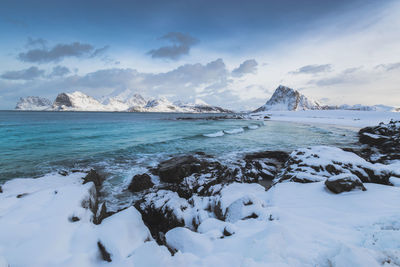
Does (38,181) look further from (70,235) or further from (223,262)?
(223,262)

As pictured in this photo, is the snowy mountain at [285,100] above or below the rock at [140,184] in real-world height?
above

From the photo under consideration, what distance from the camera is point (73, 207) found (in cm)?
465

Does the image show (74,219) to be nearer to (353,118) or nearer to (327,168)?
(327,168)

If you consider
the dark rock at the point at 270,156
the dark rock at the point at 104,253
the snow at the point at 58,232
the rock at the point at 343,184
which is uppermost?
the rock at the point at 343,184

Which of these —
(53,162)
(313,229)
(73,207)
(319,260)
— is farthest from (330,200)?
(53,162)

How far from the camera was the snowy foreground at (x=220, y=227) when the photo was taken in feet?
10.2

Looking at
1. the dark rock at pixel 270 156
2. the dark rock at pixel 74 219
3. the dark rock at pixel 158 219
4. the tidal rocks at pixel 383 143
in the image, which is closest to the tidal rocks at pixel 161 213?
the dark rock at pixel 158 219

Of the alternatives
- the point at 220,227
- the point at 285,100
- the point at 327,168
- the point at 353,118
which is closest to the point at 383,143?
the point at 327,168

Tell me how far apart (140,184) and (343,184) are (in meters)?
8.13

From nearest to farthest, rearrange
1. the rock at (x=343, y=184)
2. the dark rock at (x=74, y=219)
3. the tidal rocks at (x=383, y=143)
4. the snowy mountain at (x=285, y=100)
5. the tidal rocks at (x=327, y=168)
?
the dark rock at (x=74, y=219)
the rock at (x=343, y=184)
the tidal rocks at (x=327, y=168)
the tidal rocks at (x=383, y=143)
the snowy mountain at (x=285, y=100)

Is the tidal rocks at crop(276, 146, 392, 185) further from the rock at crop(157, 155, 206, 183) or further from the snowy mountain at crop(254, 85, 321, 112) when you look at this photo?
the snowy mountain at crop(254, 85, 321, 112)

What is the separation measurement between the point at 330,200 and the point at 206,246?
415 cm

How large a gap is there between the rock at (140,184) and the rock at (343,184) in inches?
294

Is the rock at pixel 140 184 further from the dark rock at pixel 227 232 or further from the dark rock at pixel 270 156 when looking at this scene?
the dark rock at pixel 270 156
